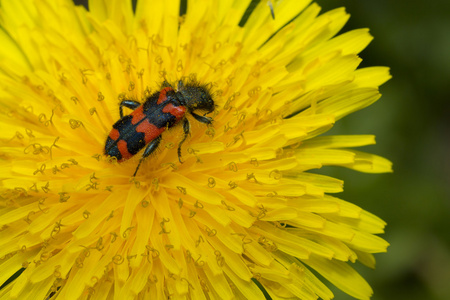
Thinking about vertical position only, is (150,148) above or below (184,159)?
above

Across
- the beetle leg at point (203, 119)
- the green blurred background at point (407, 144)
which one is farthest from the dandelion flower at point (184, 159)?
the green blurred background at point (407, 144)

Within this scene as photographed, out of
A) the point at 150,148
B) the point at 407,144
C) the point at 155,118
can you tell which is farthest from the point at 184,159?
the point at 407,144

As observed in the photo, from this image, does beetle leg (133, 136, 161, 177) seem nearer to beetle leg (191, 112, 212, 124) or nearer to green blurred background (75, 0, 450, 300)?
beetle leg (191, 112, 212, 124)

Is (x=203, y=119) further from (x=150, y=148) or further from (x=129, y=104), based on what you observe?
(x=129, y=104)

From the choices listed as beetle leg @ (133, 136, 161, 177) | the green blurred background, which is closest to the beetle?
beetle leg @ (133, 136, 161, 177)

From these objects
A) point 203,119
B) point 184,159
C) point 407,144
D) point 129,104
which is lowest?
point 407,144

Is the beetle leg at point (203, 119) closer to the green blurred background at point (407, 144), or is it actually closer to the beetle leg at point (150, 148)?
the beetle leg at point (150, 148)
